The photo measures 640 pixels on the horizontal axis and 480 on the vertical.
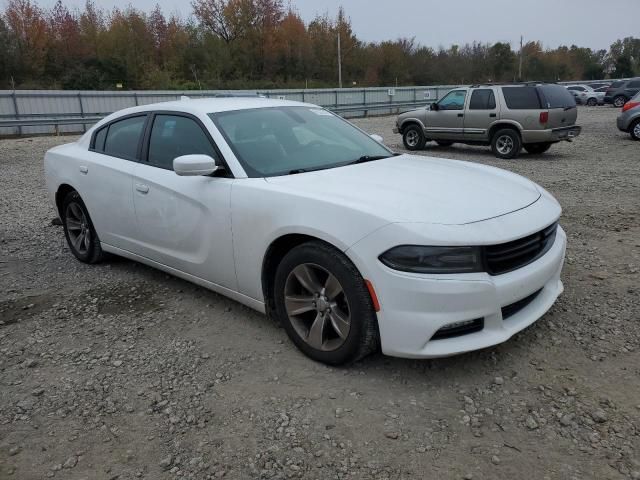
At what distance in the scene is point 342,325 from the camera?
9.75ft

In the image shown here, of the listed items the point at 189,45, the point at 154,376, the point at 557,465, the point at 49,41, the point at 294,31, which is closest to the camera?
the point at 557,465

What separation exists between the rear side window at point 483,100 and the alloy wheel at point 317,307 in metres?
10.8

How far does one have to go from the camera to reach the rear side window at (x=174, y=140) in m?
3.80

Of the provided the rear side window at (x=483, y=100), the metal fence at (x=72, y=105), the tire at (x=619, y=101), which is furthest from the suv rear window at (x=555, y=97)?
the tire at (x=619, y=101)

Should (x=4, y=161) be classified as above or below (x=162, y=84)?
below

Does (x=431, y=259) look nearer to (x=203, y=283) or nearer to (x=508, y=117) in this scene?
(x=203, y=283)

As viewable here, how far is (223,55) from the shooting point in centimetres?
5322

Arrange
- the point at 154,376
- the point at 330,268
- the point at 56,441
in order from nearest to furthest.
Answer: the point at 56,441 < the point at 330,268 < the point at 154,376

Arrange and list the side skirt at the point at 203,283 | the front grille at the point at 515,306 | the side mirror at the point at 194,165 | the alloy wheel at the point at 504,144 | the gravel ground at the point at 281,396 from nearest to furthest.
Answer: the gravel ground at the point at 281,396 → the front grille at the point at 515,306 → the side mirror at the point at 194,165 → the side skirt at the point at 203,283 → the alloy wheel at the point at 504,144

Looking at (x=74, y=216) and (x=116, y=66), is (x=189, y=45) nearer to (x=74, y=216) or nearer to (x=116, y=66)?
(x=116, y=66)

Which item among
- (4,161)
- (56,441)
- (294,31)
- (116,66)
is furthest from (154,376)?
(294,31)

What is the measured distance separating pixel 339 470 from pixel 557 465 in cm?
96

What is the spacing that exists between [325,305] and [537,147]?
11.5 meters

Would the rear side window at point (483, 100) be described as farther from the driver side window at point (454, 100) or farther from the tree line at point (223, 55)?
the tree line at point (223, 55)
